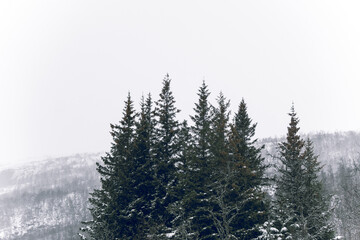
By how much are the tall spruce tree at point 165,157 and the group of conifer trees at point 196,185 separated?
76 millimetres

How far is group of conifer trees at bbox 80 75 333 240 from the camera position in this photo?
75.3ft

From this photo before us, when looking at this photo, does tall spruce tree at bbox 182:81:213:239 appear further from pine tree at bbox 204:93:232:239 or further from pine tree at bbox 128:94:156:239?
pine tree at bbox 128:94:156:239

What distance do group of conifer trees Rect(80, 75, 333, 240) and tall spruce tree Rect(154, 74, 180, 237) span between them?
3.0 inches

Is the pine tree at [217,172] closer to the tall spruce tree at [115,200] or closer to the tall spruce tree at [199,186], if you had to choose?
the tall spruce tree at [199,186]

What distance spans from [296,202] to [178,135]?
10330 millimetres

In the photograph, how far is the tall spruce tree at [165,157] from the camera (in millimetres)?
25797

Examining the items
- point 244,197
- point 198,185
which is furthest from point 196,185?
point 244,197

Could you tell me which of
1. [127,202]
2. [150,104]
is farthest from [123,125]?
[127,202]

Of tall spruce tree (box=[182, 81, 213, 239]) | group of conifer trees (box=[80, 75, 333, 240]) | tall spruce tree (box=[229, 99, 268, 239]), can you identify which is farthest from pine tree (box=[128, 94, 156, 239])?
tall spruce tree (box=[229, 99, 268, 239])

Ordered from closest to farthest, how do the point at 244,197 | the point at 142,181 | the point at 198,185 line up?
1. the point at 244,197
2. the point at 198,185
3. the point at 142,181

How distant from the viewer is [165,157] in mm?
27281

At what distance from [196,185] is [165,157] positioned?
419 cm

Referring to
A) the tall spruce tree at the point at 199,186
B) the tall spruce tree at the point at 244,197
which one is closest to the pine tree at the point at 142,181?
the tall spruce tree at the point at 199,186

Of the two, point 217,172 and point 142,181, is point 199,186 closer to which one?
point 217,172
